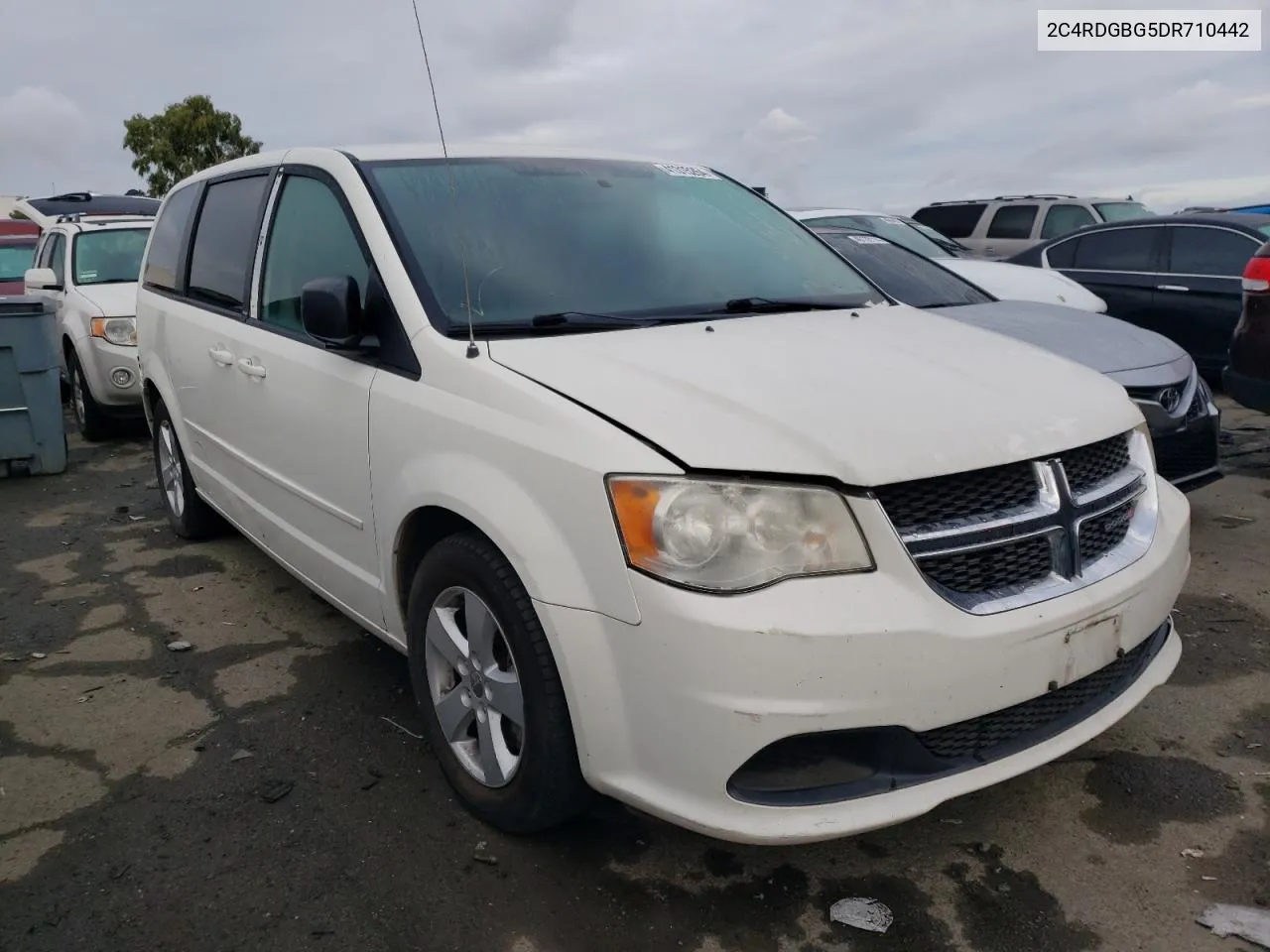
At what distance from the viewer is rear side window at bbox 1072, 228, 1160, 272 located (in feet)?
27.3

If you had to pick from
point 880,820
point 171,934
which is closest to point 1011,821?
point 880,820

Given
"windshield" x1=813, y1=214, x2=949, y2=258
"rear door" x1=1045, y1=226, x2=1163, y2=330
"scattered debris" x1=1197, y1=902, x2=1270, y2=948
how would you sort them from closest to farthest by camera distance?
1. "scattered debris" x1=1197, y1=902, x2=1270, y2=948
2. "windshield" x1=813, y1=214, x2=949, y2=258
3. "rear door" x1=1045, y1=226, x2=1163, y2=330

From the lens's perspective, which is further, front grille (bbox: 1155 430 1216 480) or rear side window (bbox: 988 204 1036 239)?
rear side window (bbox: 988 204 1036 239)

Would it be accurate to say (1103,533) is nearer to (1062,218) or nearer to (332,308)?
(332,308)

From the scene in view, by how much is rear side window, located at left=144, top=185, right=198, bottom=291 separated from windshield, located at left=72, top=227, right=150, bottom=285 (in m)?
3.65

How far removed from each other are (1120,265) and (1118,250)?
0.50ft

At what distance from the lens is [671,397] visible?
7.39ft

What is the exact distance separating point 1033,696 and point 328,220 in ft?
8.01

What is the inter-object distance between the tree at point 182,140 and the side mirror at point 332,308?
34.4m

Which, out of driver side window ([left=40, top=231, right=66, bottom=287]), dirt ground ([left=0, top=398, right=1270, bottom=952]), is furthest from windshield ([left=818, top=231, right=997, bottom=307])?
driver side window ([left=40, top=231, right=66, bottom=287])

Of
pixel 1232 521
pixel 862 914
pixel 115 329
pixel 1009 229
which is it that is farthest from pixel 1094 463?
pixel 1009 229

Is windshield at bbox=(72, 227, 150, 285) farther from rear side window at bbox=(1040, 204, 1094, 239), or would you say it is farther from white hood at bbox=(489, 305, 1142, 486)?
rear side window at bbox=(1040, 204, 1094, 239)

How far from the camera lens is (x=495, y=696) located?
2479mm

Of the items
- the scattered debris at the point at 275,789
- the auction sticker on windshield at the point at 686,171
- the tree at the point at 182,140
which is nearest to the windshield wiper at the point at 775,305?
the auction sticker on windshield at the point at 686,171
